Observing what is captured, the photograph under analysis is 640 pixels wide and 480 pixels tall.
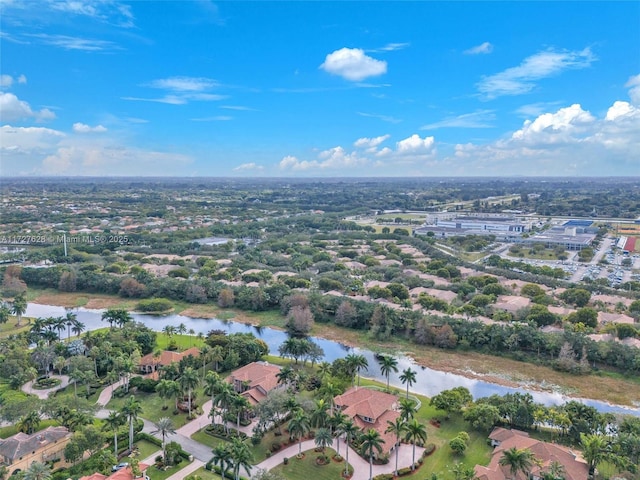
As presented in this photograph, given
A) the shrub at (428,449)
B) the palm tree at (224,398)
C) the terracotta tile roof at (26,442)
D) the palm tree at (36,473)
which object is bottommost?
the shrub at (428,449)

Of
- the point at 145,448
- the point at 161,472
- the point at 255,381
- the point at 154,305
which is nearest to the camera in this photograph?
the point at 161,472

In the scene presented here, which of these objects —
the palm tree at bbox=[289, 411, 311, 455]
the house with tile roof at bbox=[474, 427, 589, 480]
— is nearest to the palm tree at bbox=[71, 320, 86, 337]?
the palm tree at bbox=[289, 411, 311, 455]

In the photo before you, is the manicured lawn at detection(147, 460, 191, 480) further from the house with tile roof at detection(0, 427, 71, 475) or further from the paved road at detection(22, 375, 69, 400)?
the paved road at detection(22, 375, 69, 400)

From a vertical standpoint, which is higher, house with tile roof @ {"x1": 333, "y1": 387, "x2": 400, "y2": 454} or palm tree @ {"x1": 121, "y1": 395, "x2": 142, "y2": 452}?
palm tree @ {"x1": 121, "y1": 395, "x2": 142, "y2": 452}

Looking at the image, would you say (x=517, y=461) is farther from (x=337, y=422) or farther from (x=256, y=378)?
(x=256, y=378)

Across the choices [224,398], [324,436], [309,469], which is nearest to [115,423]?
[224,398]

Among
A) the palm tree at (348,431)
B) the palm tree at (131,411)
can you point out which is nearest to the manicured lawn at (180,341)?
the palm tree at (131,411)

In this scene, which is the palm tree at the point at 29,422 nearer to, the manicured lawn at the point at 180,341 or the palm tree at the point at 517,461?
the manicured lawn at the point at 180,341
